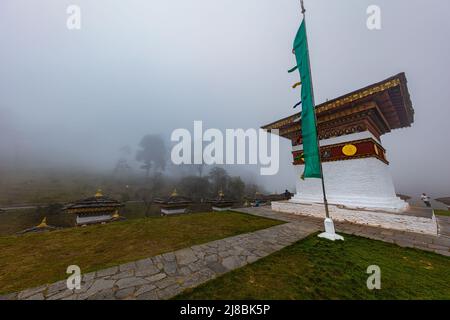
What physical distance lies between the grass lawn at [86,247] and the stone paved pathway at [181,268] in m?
0.36

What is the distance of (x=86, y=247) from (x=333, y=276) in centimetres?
567

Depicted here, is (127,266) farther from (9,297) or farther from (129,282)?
(9,297)

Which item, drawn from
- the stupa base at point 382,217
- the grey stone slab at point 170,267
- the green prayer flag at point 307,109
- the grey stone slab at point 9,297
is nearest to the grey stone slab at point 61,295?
the grey stone slab at point 9,297

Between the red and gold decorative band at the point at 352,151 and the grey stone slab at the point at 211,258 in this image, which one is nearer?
the grey stone slab at the point at 211,258

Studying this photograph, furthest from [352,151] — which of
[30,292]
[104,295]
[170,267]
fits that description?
[30,292]

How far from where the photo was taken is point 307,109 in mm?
5848

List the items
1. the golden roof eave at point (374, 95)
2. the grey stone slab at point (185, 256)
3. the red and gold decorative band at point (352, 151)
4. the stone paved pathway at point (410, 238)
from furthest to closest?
the red and gold decorative band at point (352, 151)
the golden roof eave at point (374, 95)
the stone paved pathway at point (410, 238)
the grey stone slab at point (185, 256)

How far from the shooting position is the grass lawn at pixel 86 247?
9.29 feet

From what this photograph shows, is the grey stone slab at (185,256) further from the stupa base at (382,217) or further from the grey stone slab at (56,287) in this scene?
the stupa base at (382,217)

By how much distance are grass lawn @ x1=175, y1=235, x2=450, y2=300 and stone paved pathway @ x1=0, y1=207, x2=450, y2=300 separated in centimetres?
30

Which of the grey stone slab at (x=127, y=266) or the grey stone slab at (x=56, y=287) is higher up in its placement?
the grey stone slab at (x=56, y=287)

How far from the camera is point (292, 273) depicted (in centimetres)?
288

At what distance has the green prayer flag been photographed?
564 centimetres
